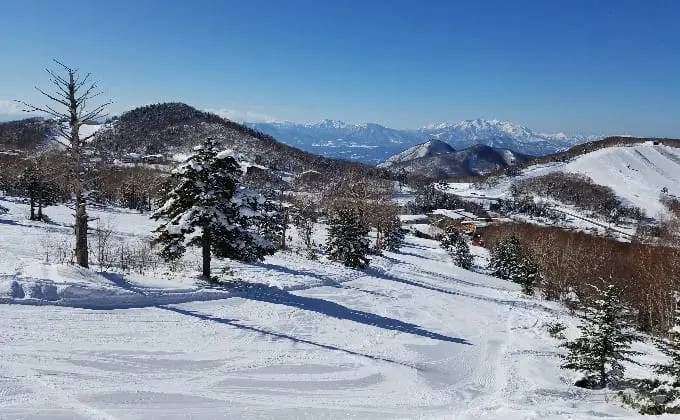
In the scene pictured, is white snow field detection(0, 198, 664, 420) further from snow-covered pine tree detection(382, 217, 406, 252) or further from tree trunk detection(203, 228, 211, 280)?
snow-covered pine tree detection(382, 217, 406, 252)

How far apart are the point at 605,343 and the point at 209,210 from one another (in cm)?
1372

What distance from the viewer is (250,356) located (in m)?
11.4

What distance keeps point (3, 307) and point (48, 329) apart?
191 cm

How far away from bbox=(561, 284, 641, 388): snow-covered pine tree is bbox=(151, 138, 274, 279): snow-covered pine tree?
11374mm

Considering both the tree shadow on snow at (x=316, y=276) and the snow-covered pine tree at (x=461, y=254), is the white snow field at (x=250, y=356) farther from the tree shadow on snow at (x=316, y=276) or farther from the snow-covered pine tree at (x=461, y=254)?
the snow-covered pine tree at (x=461, y=254)

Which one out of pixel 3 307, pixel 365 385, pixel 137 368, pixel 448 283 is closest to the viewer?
pixel 137 368

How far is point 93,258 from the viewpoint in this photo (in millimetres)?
22297

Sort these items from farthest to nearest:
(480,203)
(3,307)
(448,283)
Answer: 1. (480,203)
2. (448,283)
3. (3,307)

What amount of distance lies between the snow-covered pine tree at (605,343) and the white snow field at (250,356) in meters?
0.68

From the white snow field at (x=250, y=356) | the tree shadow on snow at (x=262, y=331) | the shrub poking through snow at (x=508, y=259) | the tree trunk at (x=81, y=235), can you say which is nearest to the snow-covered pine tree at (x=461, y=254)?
the shrub poking through snow at (x=508, y=259)

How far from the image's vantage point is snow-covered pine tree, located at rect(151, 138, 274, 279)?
1678cm

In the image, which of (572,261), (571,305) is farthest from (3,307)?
(572,261)

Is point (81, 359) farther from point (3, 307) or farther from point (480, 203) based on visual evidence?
point (480, 203)

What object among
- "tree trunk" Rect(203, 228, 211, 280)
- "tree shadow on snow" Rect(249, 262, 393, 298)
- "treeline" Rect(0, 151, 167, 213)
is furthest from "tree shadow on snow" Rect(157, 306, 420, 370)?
"tree shadow on snow" Rect(249, 262, 393, 298)
